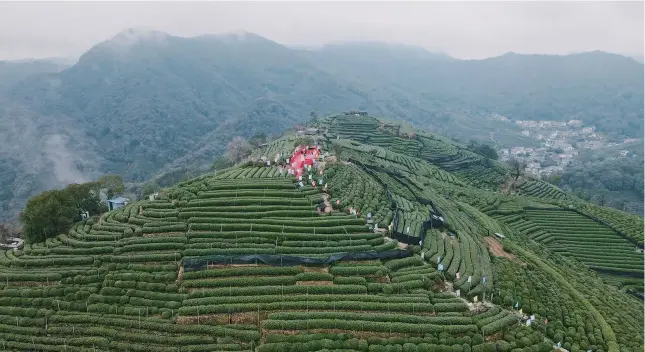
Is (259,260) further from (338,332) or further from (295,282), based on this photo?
(338,332)

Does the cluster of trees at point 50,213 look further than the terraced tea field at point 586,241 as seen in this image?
No

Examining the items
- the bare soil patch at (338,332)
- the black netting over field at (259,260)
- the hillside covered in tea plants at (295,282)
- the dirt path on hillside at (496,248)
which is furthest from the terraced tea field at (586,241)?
the bare soil patch at (338,332)

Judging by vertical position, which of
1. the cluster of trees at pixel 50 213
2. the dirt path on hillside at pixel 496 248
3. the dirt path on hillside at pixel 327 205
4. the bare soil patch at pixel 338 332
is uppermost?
the dirt path on hillside at pixel 327 205

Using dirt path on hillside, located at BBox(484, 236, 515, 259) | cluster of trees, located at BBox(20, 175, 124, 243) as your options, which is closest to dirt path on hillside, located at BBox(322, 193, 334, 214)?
dirt path on hillside, located at BBox(484, 236, 515, 259)

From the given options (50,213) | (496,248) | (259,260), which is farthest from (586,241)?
(50,213)

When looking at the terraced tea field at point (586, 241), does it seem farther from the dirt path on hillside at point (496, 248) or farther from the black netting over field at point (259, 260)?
the black netting over field at point (259, 260)
